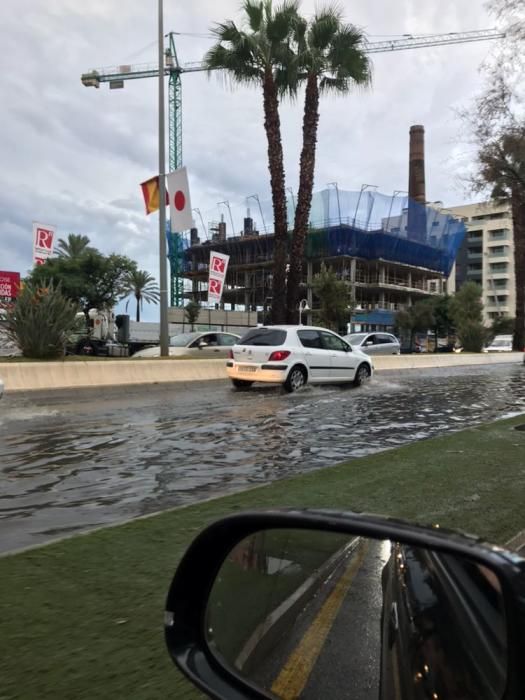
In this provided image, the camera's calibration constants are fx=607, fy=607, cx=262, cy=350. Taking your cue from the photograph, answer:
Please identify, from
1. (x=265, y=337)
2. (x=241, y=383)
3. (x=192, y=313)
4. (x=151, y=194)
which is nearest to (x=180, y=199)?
(x=151, y=194)

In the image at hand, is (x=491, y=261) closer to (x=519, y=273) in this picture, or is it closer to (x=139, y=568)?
(x=519, y=273)

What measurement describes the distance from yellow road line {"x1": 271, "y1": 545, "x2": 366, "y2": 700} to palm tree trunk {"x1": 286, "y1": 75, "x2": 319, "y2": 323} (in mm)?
22677

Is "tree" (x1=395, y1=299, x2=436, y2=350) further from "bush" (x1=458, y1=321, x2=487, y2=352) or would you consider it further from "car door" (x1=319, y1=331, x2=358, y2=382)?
"car door" (x1=319, y1=331, x2=358, y2=382)

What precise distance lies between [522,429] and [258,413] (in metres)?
4.57

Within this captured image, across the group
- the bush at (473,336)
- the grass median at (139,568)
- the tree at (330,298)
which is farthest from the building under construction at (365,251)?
the grass median at (139,568)

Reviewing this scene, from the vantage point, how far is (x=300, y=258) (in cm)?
2473

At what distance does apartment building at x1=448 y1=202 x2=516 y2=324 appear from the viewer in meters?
116

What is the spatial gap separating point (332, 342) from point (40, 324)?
302 inches

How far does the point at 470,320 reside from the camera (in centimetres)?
3709

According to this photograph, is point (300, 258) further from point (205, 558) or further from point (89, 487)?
point (205, 558)

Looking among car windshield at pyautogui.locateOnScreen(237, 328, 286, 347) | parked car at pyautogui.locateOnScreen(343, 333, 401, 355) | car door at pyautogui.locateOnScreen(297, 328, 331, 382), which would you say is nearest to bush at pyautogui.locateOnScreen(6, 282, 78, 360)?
car windshield at pyautogui.locateOnScreen(237, 328, 286, 347)

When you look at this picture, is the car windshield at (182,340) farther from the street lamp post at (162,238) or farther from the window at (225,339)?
the street lamp post at (162,238)

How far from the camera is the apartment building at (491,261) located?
380 feet

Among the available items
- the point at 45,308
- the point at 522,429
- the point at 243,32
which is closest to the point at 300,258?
the point at 243,32
